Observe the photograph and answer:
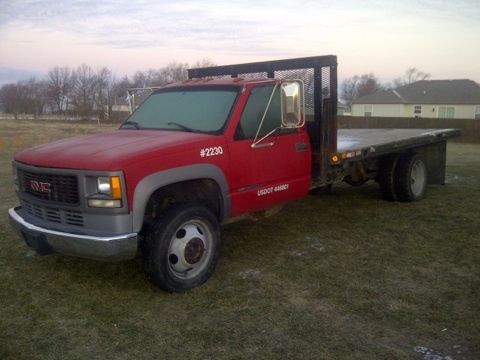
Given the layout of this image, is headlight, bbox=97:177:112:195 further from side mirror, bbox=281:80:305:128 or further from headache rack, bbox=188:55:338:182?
headache rack, bbox=188:55:338:182

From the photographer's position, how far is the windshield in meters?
5.27

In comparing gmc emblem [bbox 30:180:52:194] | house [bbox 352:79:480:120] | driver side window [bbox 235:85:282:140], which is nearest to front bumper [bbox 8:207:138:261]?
gmc emblem [bbox 30:180:52:194]

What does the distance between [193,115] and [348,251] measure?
2.43m

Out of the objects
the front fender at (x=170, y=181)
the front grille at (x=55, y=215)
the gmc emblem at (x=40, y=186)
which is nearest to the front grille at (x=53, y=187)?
the gmc emblem at (x=40, y=186)

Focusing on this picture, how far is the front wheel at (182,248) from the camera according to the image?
451cm

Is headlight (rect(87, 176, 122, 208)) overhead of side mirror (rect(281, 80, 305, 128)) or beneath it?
beneath

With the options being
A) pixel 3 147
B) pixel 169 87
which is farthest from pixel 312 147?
pixel 3 147

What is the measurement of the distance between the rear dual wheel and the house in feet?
129

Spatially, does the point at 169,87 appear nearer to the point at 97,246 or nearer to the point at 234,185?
the point at 234,185

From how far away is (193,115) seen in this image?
5.45m

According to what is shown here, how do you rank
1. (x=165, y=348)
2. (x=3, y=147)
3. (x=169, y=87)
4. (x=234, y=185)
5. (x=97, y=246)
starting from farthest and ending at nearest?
(x=3, y=147) < (x=169, y=87) < (x=234, y=185) < (x=97, y=246) < (x=165, y=348)

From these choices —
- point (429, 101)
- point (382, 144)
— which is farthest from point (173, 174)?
point (429, 101)

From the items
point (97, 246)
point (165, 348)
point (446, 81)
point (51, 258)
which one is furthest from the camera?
point (446, 81)

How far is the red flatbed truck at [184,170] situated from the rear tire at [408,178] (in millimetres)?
1841
